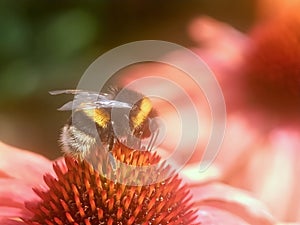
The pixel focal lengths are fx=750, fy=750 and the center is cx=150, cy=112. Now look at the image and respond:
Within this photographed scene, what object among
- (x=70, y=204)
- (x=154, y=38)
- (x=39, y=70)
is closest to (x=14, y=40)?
(x=39, y=70)

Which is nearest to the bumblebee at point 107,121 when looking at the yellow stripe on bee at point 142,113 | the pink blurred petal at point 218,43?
the yellow stripe on bee at point 142,113

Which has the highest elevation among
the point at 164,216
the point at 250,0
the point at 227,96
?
the point at 250,0

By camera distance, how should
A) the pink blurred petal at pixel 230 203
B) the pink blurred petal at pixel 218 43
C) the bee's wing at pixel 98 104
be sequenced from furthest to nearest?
the pink blurred petal at pixel 218 43 → the pink blurred petal at pixel 230 203 → the bee's wing at pixel 98 104

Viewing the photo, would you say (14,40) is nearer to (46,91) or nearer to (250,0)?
(46,91)

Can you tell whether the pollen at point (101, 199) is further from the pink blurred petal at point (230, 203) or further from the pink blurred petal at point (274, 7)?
the pink blurred petal at point (274, 7)

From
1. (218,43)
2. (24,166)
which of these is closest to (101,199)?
(24,166)

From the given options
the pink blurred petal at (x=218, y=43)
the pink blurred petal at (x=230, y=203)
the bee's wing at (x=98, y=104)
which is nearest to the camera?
the bee's wing at (x=98, y=104)
